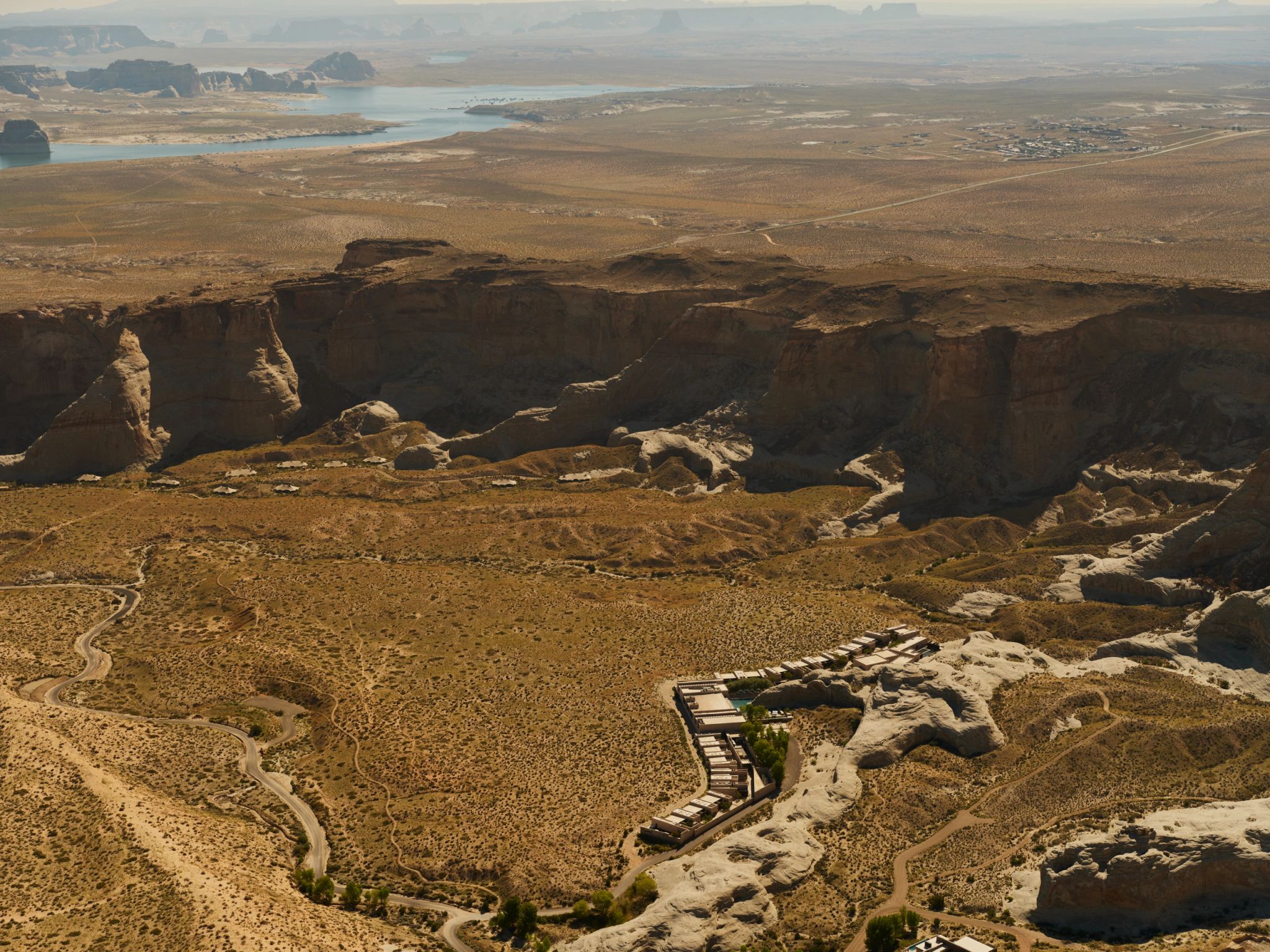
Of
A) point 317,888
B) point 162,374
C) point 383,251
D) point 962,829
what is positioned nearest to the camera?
point 317,888

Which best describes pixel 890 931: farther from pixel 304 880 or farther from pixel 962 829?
pixel 304 880

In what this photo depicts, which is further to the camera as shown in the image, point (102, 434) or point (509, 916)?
point (102, 434)

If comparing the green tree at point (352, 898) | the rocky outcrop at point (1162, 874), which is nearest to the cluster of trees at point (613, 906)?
the green tree at point (352, 898)

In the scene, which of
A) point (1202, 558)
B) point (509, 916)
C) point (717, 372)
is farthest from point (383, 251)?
point (509, 916)

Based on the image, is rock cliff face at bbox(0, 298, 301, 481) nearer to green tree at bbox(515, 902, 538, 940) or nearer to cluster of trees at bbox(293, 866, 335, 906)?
cluster of trees at bbox(293, 866, 335, 906)

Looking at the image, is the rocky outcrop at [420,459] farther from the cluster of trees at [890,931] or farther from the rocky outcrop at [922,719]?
the cluster of trees at [890,931]

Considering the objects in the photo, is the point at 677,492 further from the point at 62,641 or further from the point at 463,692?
the point at 62,641

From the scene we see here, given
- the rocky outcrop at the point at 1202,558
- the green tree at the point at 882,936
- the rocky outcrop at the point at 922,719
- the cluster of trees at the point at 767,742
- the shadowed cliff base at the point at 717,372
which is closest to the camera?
the green tree at the point at 882,936

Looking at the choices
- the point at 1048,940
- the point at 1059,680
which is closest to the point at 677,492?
the point at 1059,680
